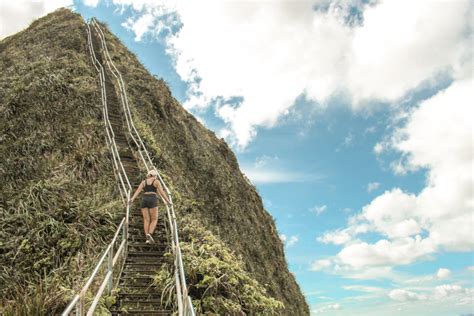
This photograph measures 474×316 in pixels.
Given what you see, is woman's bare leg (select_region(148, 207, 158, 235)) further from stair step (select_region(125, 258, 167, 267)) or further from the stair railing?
stair step (select_region(125, 258, 167, 267))

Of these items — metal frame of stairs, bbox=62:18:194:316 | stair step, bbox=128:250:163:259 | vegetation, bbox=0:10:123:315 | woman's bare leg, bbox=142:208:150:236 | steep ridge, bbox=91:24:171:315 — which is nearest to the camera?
metal frame of stairs, bbox=62:18:194:316

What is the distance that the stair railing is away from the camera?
15.6ft

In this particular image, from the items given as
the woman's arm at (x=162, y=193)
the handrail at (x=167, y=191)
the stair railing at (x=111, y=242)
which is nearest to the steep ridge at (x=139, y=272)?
the stair railing at (x=111, y=242)

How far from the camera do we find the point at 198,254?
7.94m

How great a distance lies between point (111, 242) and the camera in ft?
24.0

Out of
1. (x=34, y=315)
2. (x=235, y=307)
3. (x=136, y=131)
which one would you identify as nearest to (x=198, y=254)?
(x=235, y=307)

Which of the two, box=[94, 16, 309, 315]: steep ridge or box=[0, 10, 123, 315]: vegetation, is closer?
box=[0, 10, 123, 315]: vegetation

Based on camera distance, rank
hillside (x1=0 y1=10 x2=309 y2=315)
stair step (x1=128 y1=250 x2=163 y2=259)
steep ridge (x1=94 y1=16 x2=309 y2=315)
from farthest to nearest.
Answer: steep ridge (x1=94 y1=16 x2=309 y2=315) < hillside (x1=0 y1=10 x2=309 y2=315) < stair step (x1=128 y1=250 x2=163 y2=259)

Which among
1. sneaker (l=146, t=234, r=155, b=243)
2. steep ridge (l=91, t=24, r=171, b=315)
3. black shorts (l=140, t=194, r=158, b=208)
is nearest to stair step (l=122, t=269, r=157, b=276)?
steep ridge (l=91, t=24, r=171, b=315)

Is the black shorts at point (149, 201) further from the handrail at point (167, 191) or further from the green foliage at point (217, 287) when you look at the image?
the green foliage at point (217, 287)

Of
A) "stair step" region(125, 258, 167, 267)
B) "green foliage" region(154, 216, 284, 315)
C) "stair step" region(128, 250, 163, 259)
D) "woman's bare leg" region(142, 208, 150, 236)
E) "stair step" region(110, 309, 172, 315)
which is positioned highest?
"woman's bare leg" region(142, 208, 150, 236)

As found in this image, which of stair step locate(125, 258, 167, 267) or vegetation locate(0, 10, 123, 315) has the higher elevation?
vegetation locate(0, 10, 123, 315)

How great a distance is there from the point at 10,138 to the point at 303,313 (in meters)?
15.1

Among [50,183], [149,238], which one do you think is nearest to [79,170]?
[50,183]
